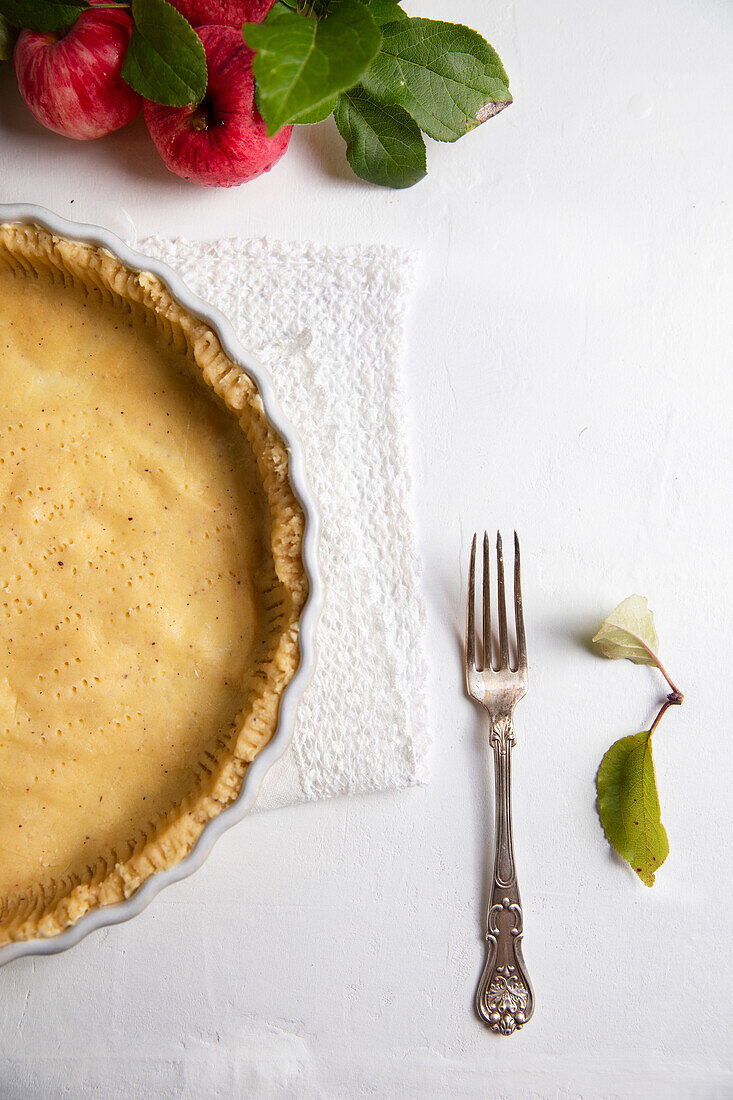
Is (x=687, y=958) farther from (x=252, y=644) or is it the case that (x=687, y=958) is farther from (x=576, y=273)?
(x=576, y=273)

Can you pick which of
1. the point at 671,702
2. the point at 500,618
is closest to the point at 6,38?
the point at 500,618

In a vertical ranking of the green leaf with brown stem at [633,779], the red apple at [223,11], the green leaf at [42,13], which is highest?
the red apple at [223,11]

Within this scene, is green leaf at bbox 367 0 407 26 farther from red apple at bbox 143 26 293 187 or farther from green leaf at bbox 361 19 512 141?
red apple at bbox 143 26 293 187

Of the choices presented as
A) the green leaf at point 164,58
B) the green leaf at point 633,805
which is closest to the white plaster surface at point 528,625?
the green leaf at point 633,805

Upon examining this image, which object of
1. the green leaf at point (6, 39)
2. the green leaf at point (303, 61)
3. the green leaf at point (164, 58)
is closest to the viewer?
the green leaf at point (303, 61)

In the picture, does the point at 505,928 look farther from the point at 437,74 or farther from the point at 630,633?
the point at 437,74

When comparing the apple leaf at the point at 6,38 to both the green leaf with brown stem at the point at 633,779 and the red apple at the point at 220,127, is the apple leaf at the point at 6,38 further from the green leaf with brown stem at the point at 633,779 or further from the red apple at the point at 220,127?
the green leaf with brown stem at the point at 633,779
